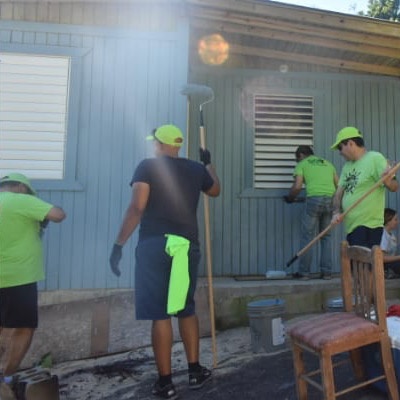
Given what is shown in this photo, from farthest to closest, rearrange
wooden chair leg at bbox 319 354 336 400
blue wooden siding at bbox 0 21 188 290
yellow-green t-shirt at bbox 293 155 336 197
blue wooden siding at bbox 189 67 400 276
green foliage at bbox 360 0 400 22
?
green foliage at bbox 360 0 400 22
blue wooden siding at bbox 189 67 400 276
yellow-green t-shirt at bbox 293 155 336 197
blue wooden siding at bbox 0 21 188 290
wooden chair leg at bbox 319 354 336 400

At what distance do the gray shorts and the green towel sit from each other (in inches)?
1.7

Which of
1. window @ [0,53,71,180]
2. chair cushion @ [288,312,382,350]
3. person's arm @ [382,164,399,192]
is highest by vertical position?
window @ [0,53,71,180]

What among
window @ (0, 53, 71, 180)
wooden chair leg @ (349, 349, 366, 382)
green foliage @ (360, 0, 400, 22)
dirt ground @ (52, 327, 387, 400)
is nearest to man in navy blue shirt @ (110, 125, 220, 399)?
dirt ground @ (52, 327, 387, 400)

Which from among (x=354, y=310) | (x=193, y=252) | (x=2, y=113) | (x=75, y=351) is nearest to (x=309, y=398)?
(x=354, y=310)

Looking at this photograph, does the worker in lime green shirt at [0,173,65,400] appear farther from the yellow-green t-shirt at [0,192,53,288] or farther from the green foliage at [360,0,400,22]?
the green foliage at [360,0,400,22]

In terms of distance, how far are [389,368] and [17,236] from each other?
2.74m

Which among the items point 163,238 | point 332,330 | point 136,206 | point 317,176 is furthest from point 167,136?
point 317,176

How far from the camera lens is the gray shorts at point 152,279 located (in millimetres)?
2969

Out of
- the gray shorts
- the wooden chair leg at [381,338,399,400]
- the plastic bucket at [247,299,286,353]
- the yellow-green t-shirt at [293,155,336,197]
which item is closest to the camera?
the wooden chair leg at [381,338,399,400]

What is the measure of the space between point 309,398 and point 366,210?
5.11ft

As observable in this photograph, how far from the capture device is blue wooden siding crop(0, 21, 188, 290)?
455 cm

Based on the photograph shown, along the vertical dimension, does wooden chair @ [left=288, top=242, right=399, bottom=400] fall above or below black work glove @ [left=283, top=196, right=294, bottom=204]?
below

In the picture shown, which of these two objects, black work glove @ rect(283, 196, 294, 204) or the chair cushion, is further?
black work glove @ rect(283, 196, 294, 204)

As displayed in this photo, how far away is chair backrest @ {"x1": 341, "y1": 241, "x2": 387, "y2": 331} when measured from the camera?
2564 mm
